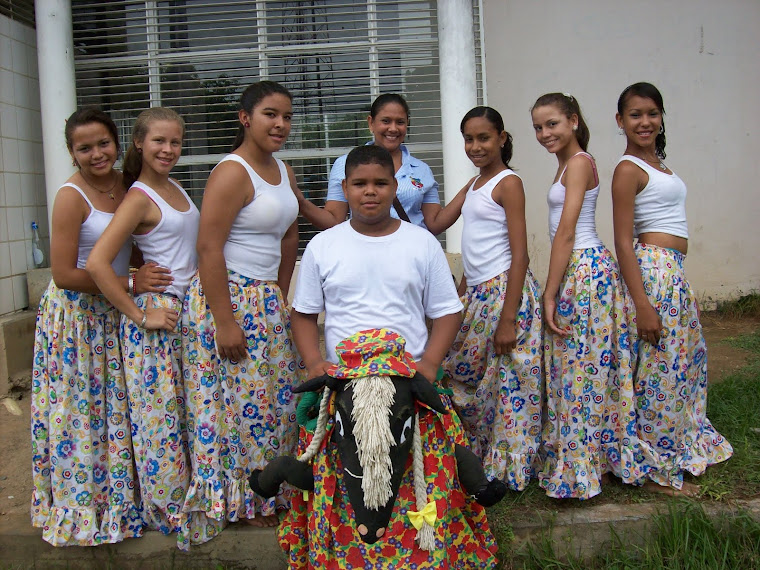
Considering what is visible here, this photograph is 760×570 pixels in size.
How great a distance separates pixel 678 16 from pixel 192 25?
412cm

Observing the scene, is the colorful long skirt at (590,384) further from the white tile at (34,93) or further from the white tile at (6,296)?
the white tile at (34,93)

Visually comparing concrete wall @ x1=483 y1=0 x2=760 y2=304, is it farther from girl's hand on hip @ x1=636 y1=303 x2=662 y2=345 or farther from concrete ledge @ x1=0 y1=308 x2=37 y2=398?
concrete ledge @ x1=0 y1=308 x2=37 y2=398

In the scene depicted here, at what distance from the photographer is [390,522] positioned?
241cm

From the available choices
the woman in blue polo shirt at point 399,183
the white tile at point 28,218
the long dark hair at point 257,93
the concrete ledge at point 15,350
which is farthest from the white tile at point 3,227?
the long dark hair at point 257,93

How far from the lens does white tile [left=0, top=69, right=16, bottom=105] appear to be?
5.20m

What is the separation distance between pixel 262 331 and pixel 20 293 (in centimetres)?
327

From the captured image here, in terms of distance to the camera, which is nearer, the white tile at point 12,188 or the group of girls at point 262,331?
the group of girls at point 262,331

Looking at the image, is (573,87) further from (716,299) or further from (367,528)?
(367,528)

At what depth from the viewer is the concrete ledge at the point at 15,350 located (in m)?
4.93

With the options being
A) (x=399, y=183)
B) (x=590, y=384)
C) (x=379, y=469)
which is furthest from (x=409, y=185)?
(x=379, y=469)

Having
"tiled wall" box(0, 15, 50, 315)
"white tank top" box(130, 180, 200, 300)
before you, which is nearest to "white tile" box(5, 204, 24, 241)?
"tiled wall" box(0, 15, 50, 315)

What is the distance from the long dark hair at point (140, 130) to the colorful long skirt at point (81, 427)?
556 mm

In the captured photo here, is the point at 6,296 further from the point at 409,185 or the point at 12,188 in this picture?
the point at 409,185

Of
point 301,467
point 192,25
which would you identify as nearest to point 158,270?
point 301,467
